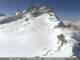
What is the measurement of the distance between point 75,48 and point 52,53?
13.3ft

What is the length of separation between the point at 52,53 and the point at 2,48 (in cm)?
1275

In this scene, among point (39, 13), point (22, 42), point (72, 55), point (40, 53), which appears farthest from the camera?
point (39, 13)

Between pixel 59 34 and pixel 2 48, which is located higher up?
pixel 59 34

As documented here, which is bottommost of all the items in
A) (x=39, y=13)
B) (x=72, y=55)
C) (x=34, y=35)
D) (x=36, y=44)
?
(x=72, y=55)

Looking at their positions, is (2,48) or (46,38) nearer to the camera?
(2,48)

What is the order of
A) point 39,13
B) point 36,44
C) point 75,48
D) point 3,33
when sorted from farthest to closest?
point 39,13
point 3,33
point 36,44
point 75,48

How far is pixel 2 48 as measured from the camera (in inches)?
1501

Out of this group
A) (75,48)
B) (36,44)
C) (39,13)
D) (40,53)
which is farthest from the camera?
(39,13)

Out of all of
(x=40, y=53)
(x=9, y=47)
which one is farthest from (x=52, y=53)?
(x=9, y=47)

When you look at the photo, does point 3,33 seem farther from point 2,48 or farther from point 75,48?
point 75,48

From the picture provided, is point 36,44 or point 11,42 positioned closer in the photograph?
point 36,44

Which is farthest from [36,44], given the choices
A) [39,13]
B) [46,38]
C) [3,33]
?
[39,13]

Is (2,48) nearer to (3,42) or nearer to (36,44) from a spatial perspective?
(3,42)

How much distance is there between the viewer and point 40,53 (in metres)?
32.4
